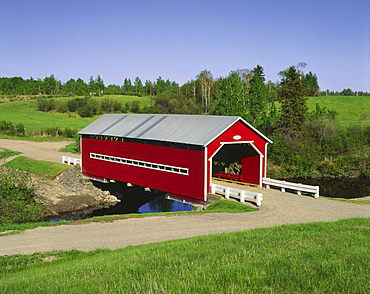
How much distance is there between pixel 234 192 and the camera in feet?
68.6

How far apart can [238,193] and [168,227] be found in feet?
19.9

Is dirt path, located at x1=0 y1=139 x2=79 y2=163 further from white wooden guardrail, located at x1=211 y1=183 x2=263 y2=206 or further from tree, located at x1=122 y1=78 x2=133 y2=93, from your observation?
tree, located at x1=122 y1=78 x2=133 y2=93

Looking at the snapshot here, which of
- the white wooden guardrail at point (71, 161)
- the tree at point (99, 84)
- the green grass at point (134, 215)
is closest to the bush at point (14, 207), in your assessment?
the green grass at point (134, 215)

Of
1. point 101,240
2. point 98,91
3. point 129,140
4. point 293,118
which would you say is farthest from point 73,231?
point 98,91

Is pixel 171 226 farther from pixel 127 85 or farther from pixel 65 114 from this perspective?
pixel 127 85

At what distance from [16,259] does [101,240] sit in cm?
313

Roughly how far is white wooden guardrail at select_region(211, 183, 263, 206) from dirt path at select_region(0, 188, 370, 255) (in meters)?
0.50

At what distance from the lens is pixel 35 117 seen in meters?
84.2

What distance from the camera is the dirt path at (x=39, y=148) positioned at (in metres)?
40.9

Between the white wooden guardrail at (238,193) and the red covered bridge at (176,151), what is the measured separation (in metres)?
0.57

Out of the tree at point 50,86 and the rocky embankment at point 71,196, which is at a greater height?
the tree at point 50,86

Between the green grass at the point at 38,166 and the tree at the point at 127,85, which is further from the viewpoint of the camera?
the tree at the point at 127,85

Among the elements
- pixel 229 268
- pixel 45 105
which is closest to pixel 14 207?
pixel 229 268

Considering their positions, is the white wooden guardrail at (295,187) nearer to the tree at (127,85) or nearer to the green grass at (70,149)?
the green grass at (70,149)
